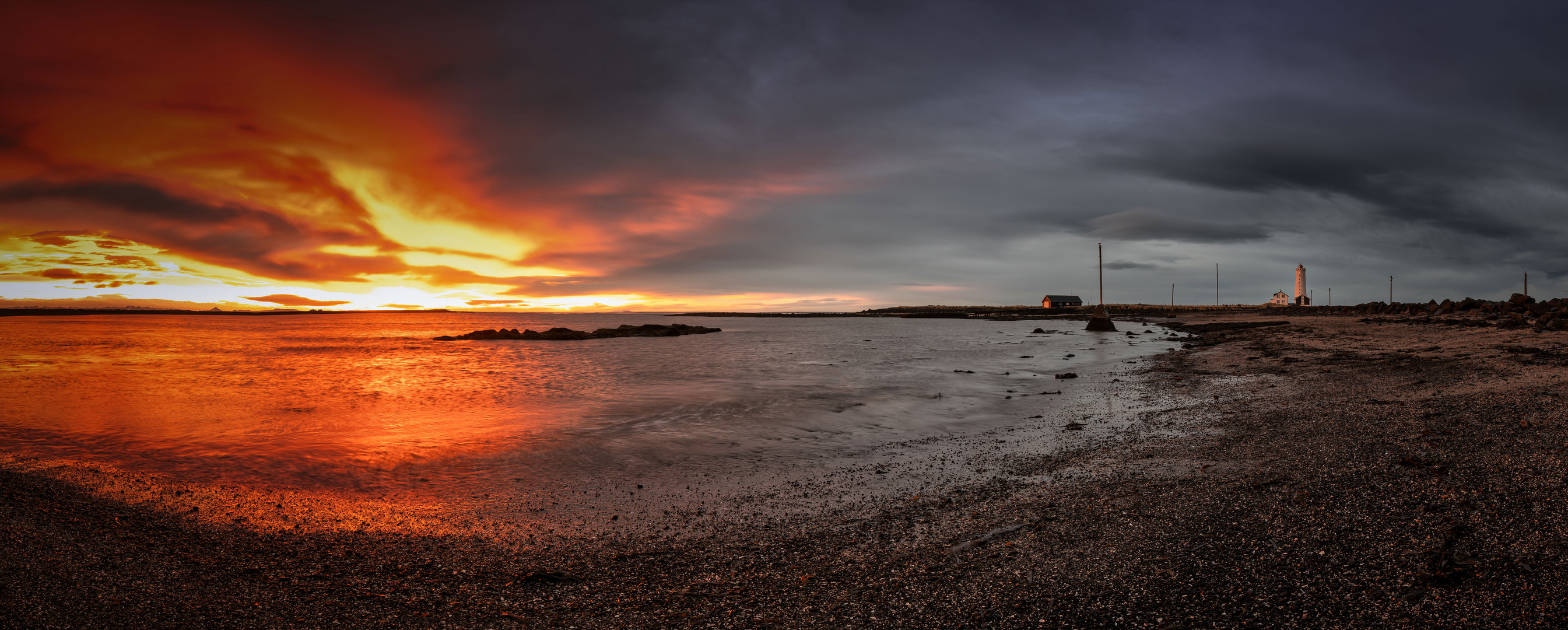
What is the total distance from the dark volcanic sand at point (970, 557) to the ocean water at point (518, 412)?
2.31 metres

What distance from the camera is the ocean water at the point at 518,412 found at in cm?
967

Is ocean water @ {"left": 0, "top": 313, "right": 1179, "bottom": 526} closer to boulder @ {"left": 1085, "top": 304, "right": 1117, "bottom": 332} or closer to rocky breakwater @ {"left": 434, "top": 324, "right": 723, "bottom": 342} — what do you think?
boulder @ {"left": 1085, "top": 304, "right": 1117, "bottom": 332}

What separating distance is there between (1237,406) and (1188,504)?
309 inches

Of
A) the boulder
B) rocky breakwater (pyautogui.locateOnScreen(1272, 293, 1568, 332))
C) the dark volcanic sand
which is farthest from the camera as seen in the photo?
the boulder

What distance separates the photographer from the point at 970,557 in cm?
506

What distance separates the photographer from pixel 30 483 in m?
7.68

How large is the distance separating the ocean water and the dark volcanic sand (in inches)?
90.8

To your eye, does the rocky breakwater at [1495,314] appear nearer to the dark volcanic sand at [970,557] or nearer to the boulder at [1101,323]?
the boulder at [1101,323]

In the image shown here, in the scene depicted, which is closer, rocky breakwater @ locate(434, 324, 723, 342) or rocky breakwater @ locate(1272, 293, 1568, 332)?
rocky breakwater @ locate(1272, 293, 1568, 332)

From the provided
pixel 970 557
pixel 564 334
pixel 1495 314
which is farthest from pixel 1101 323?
pixel 970 557

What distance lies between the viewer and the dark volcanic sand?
13.3ft

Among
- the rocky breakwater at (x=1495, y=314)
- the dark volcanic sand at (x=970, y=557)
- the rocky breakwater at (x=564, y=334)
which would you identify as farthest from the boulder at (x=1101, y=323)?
the dark volcanic sand at (x=970, y=557)

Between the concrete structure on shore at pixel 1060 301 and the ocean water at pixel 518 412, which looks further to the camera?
the concrete structure on shore at pixel 1060 301

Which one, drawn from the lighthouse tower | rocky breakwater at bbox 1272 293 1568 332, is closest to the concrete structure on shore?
the lighthouse tower
